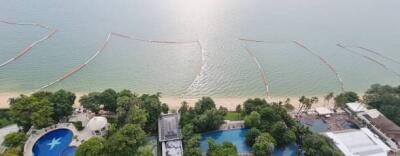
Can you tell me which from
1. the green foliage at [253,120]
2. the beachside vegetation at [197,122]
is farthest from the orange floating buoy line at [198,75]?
the green foliage at [253,120]

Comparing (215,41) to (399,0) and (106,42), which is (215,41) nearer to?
(106,42)

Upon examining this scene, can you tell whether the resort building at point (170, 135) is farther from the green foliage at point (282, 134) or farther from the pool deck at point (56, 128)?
the green foliage at point (282, 134)

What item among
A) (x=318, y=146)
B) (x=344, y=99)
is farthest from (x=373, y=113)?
(x=318, y=146)

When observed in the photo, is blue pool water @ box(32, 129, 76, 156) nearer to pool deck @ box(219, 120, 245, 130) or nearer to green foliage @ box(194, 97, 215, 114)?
green foliage @ box(194, 97, 215, 114)

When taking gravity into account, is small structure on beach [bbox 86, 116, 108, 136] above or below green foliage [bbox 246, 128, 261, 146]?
above

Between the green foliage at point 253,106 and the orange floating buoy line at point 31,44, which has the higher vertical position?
the orange floating buoy line at point 31,44

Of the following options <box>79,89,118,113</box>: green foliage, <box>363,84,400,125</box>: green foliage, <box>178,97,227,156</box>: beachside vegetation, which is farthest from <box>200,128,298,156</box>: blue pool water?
<box>363,84,400,125</box>: green foliage

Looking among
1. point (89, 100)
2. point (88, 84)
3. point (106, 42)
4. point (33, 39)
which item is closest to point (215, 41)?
point (106, 42)
